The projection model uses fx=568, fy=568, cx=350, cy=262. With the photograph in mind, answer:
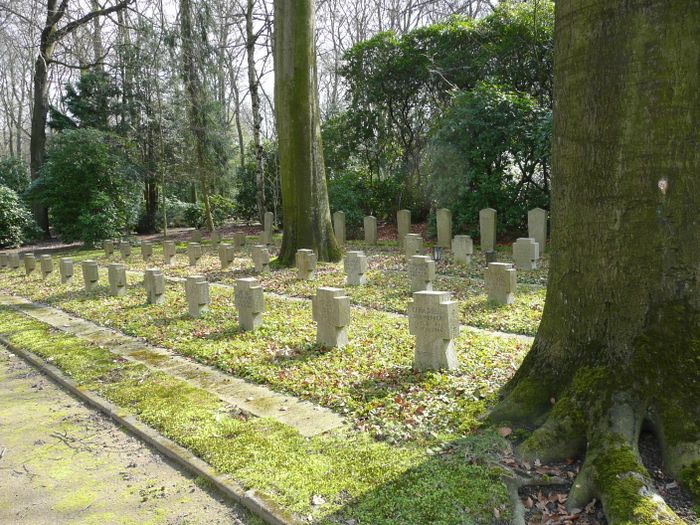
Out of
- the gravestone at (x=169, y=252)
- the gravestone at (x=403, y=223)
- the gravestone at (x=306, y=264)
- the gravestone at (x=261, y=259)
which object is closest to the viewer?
the gravestone at (x=306, y=264)

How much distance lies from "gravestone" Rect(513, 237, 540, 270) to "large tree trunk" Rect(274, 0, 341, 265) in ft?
15.9

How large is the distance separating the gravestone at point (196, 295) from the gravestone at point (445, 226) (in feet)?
28.3

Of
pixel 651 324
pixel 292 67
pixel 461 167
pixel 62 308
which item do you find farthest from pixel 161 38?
pixel 651 324

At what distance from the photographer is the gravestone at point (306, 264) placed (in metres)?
12.4

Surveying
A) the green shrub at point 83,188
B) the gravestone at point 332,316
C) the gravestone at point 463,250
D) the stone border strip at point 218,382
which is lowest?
the stone border strip at point 218,382

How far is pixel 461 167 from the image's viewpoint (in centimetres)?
1756

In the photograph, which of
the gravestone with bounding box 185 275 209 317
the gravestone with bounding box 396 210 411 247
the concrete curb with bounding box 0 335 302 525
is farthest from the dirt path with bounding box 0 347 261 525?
the gravestone with bounding box 396 210 411 247

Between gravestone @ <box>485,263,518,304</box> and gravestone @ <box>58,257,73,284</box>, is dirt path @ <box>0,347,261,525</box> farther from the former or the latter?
gravestone @ <box>58,257,73,284</box>

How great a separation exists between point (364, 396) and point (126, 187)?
20.8 metres

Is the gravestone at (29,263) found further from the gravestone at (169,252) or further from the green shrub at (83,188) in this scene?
the green shrub at (83,188)

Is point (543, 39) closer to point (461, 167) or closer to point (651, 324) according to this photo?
point (461, 167)

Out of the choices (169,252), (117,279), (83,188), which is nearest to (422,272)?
(117,279)

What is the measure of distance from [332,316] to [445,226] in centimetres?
1008

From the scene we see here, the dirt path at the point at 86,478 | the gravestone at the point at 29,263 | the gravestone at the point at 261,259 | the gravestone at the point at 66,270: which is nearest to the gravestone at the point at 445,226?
the gravestone at the point at 261,259
